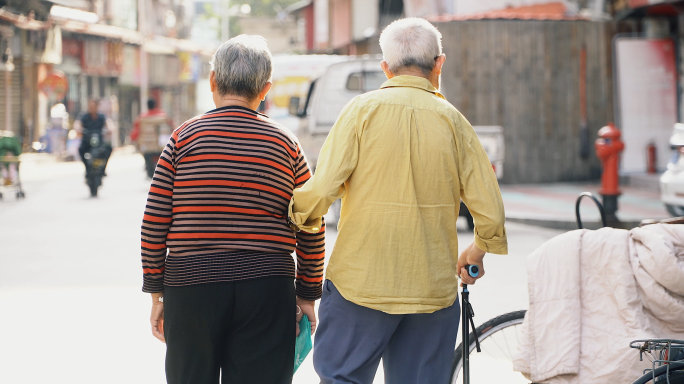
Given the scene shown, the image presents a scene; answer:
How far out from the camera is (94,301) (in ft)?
23.7

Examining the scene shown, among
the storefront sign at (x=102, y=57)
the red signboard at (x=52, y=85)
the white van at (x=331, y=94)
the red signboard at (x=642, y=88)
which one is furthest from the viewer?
the storefront sign at (x=102, y=57)

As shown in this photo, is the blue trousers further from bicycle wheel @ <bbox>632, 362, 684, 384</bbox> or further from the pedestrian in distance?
the pedestrian in distance

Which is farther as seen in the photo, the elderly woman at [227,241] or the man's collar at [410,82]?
the man's collar at [410,82]

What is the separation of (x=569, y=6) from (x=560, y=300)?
1895 centimetres

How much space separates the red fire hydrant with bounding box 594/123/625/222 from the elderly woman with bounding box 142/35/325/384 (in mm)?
9249

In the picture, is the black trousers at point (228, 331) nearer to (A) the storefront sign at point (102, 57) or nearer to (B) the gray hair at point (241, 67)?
(B) the gray hair at point (241, 67)

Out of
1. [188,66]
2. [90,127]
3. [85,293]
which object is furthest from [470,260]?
[188,66]

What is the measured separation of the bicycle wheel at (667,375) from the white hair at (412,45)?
127cm

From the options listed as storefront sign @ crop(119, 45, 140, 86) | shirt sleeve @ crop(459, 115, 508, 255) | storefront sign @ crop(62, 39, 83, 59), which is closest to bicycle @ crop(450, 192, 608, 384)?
shirt sleeve @ crop(459, 115, 508, 255)

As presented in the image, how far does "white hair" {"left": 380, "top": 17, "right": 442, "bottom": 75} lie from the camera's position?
3.01 metres

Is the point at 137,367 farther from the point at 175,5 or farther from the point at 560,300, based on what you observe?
the point at 175,5

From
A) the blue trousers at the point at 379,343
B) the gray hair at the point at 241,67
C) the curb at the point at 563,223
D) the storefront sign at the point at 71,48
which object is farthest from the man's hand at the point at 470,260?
the storefront sign at the point at 71,48

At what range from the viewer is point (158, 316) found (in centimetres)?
304

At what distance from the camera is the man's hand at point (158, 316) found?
3.03 m
